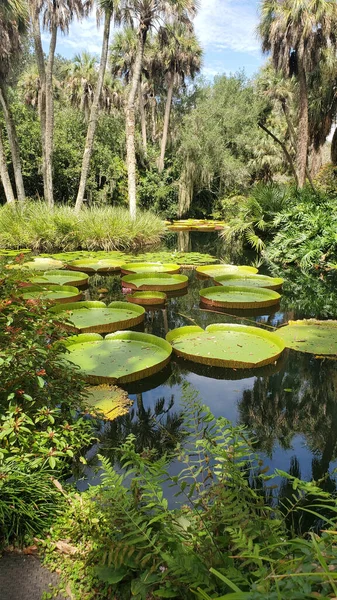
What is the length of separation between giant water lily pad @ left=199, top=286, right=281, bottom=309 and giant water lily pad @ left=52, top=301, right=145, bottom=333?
4.33 feet

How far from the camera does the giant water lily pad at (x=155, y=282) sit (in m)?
6.36

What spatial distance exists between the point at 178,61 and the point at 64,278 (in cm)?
A: 2023

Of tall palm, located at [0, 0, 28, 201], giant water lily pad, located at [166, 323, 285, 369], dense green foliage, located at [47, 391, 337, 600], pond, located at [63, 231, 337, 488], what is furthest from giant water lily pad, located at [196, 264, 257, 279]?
tall palm, located at [0, 0, 28, 201]

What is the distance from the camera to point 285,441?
2717 mm

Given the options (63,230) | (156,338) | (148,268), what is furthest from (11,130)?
(156,338)

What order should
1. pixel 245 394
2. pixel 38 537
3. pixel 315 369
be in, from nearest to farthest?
1. pixel 38 537
2. pixel 245 394
3. pixel 315 369

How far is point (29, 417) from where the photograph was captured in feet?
6.24

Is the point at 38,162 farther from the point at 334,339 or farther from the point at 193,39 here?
the point at 334,339

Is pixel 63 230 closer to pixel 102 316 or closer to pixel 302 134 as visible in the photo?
pixel 102 316

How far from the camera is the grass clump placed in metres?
10.1

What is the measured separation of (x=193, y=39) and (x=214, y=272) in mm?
20238

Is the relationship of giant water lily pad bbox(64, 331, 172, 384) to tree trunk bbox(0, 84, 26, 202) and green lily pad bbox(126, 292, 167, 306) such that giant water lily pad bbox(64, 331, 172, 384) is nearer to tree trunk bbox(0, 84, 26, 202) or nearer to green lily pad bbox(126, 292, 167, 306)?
green lily pad bbox(126, 292, 167, 306)

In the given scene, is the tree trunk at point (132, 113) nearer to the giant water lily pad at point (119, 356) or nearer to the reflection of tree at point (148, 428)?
the giant water lily pad at point (119, 356)

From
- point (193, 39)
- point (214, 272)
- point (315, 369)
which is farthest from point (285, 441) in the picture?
point (193, 39)
